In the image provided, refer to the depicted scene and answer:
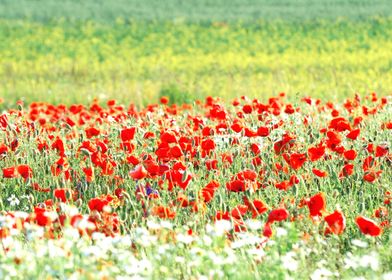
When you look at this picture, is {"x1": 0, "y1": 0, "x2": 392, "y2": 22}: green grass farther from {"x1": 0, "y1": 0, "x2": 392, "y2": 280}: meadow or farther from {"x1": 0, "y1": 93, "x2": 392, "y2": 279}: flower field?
{"x1": 0, "y1": 93, "x2": 392, "y2": 279}: flower field

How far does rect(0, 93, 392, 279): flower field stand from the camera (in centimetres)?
343

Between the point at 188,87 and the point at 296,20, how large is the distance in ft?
43.9

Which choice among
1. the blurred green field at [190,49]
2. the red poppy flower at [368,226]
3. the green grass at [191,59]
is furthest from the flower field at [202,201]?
the green grass at [191,59]

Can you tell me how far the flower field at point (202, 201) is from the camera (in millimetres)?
3426

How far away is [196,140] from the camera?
5.75m

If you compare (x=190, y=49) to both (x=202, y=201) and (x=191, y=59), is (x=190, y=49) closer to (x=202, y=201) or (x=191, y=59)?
(x=191, y=59)

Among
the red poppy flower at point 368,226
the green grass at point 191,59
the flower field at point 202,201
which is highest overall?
the red poppy flower at point 368,226

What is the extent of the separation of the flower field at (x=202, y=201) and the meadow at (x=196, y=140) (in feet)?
0.05

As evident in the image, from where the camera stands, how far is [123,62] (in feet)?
56.6

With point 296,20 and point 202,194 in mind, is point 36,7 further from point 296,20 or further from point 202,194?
point 202,194

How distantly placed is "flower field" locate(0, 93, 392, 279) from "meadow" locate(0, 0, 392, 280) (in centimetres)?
2

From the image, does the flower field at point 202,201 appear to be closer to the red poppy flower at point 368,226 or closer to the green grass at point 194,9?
the red poppy flower at point 368,226

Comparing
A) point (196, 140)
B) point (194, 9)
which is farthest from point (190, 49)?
point (196, 140)

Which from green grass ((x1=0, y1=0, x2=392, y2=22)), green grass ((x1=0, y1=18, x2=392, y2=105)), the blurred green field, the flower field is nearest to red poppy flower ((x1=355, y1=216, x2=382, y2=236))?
the flower field
